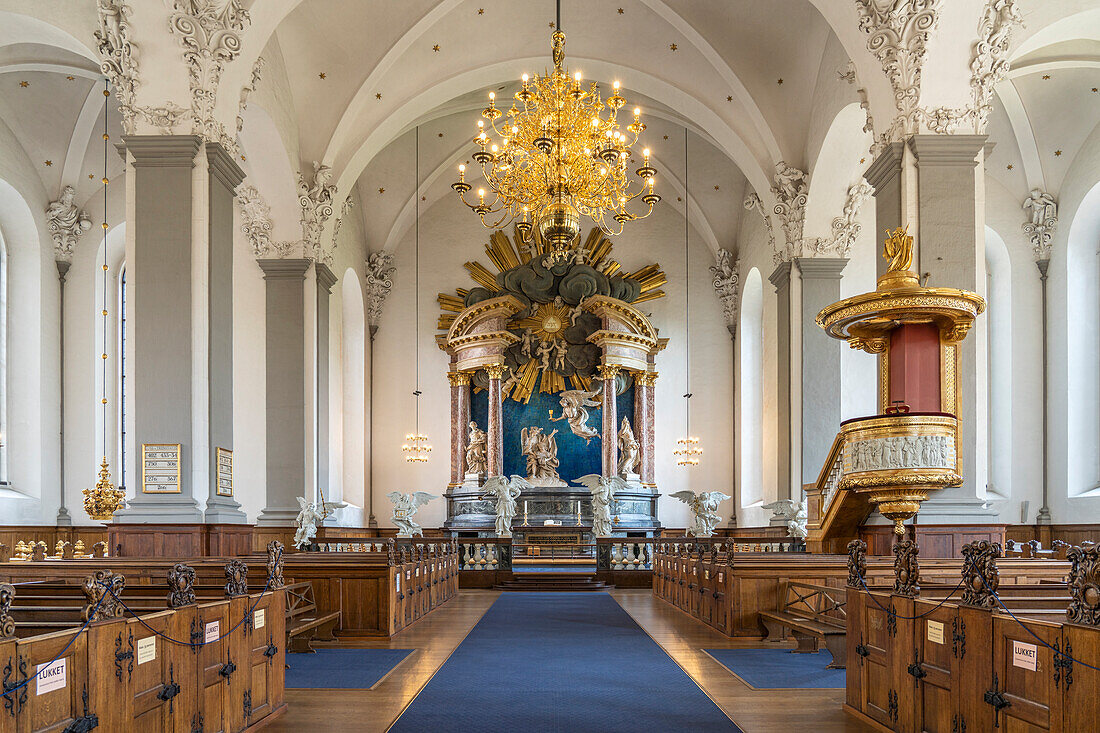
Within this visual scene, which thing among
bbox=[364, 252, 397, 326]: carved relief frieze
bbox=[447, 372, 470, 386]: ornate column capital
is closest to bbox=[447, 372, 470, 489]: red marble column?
bbox=[447, 372, 470, 386]: ornate column capital

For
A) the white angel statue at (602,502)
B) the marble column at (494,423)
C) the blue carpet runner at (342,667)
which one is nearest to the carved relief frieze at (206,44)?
the blue carpet runner at (342,667)

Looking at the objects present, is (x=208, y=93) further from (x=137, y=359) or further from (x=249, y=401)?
(x=249, y=401)

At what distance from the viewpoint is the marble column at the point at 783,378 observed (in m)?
15.3

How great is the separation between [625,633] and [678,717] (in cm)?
375

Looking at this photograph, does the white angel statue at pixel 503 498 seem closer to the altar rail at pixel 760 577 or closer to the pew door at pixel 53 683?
the altar rail at pixel 760 577

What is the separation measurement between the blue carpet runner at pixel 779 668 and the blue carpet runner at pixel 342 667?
2426mm

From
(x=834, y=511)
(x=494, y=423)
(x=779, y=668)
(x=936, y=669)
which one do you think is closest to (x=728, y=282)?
(x=494, y=423)

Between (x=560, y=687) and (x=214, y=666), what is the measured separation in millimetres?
2262

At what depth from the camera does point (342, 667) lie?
6.97 meters

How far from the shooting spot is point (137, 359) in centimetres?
970

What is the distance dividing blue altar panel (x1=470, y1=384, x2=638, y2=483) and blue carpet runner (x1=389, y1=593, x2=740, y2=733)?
11035 mm

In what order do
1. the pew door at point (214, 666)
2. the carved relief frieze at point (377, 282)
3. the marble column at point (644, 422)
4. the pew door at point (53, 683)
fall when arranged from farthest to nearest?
the carved relief frieze at point (377, 282) < the marble column at point (644, 422) < the pew door at point (214, 666) < the pew door at point (53, 683)

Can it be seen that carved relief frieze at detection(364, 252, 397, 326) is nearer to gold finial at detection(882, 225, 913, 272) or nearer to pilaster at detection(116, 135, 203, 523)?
pilaster at detection(116, 135, 203, 523)

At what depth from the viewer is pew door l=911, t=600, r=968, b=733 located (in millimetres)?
4223
